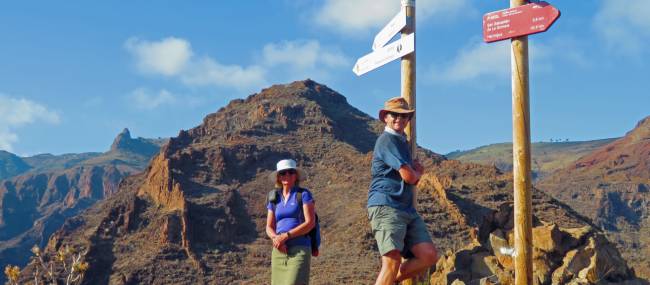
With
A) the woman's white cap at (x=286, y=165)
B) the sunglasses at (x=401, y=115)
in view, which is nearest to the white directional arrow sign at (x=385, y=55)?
the sunglasses at (x=401, y=115)

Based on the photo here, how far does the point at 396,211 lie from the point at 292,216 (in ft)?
3.65

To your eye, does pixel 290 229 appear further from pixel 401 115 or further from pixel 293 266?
pixel 401 115

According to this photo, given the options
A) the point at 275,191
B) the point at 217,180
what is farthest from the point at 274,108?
the point at 275,191

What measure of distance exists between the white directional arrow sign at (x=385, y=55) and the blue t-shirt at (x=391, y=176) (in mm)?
1647

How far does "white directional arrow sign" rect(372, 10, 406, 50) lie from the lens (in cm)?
824

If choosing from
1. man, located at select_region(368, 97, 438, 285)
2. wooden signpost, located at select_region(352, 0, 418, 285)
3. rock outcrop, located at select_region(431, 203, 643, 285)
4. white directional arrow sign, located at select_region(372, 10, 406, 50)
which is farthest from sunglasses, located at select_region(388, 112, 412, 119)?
rock outcrop, located at select_region(431, 203, 643, 285)

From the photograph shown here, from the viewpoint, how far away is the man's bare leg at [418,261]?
22.1ft

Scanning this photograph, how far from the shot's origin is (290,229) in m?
7.18

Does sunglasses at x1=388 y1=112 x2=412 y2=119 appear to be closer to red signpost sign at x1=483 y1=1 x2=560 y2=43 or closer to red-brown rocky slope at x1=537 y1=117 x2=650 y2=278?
red signpost sign at x1=483 y1=1 x2=560 y2=43

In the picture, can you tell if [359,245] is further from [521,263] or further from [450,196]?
[521,263]

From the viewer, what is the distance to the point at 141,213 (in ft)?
275

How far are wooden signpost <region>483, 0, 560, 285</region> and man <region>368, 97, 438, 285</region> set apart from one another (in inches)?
39.0

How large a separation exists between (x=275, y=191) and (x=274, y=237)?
0.48 metres

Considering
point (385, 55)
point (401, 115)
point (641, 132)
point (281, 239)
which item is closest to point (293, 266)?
point (281, 239)
